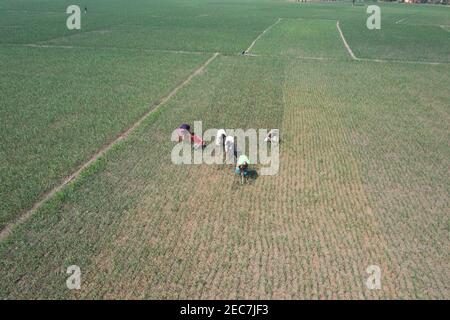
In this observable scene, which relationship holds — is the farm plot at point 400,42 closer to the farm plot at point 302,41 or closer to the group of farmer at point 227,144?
the farm plot at point 302,41

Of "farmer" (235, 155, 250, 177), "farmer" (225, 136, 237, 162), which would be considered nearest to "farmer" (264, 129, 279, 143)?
"farmer" (225, 136, 237, 162)

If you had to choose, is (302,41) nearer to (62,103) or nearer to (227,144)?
(62,103)

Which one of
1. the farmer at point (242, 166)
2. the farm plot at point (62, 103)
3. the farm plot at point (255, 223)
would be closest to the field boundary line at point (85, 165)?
the farm plot at point (62, 103)

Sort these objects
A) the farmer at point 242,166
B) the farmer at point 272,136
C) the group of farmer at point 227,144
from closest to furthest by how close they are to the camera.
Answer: the farmer at point 242,166 → the group of farmer at point 227,144 → the farmer at point 272,136

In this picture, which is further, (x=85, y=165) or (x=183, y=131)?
(x=183, y=131)

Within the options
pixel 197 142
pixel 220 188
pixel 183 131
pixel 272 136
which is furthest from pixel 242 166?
pixel 272 136

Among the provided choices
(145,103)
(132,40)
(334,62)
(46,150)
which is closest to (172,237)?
(46,150)

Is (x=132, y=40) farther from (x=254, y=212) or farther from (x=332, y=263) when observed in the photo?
(x=332, y=263)
